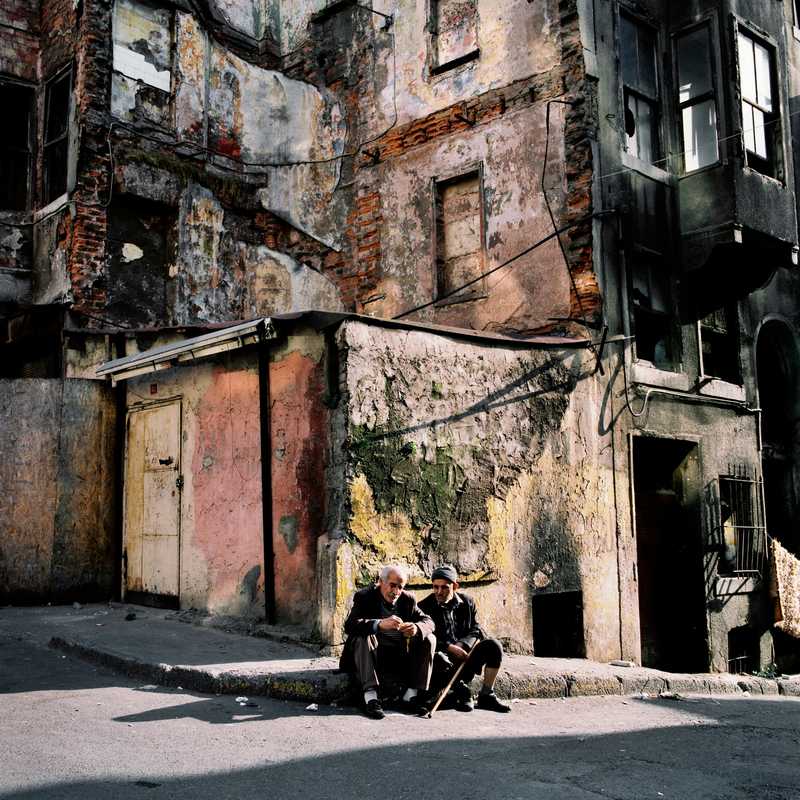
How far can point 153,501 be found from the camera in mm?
10930

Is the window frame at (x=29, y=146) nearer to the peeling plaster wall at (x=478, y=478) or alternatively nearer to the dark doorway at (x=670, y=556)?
the peeling plaster wall at (x=478, y=478)

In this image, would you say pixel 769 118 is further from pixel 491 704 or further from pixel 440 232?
pixel 491 704

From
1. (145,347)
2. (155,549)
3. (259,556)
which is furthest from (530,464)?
(145,347)

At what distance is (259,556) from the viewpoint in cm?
909

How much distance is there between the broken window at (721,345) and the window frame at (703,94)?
238 centimetres

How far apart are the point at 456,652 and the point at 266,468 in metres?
3.05

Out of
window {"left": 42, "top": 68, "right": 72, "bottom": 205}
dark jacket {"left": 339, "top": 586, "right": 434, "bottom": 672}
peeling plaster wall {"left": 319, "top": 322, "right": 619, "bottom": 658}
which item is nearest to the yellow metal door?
peeling plaster wall {"left": 319, "top": 322, "right": 619, "bottom": 658}

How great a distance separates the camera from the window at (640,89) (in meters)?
12.6

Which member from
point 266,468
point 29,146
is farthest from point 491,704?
point 29,146

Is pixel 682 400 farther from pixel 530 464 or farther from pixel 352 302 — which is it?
pixel 352 302

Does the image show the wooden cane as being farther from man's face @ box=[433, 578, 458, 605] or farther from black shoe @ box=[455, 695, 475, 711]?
man's face @ box=[433, 578, 458, 605]

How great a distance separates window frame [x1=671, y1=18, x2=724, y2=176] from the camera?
12578 millimetres

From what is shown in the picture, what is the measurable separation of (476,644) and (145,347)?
694 centimetres

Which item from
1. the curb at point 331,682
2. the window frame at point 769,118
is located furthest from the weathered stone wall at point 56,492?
the window frame at point 769,118
